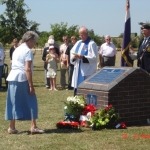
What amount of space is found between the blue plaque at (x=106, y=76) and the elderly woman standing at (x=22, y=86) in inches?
60.0

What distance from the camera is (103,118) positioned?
8664 mm

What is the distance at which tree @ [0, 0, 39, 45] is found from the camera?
33812 mm

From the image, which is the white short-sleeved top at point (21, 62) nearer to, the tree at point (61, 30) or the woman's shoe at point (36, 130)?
the woman's shoe at point (36, 130)

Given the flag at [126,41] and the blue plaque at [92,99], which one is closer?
the blue plaque at [92,99]

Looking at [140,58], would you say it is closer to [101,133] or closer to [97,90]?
[97,90]

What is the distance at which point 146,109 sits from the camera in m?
9.38

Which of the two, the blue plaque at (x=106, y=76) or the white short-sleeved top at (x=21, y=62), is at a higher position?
the white short-sleeved top at (x=21, y=62)

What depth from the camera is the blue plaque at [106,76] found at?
9023 mm

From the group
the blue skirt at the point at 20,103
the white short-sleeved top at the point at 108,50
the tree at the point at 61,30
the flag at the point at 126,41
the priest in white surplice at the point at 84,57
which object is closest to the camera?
the blue skirt at the point at 20,103

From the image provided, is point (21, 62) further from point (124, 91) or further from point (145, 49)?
point (145, 49)

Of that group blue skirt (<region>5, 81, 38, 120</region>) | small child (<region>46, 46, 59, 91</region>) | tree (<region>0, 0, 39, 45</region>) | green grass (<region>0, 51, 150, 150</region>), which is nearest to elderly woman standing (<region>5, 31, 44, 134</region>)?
blue skirt (<region>5, 81, 38, 120</region>)

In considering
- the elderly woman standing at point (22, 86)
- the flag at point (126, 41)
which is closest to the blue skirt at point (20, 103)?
the elderly woman standing at point (22, 86)

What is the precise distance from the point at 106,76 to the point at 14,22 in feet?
85.1

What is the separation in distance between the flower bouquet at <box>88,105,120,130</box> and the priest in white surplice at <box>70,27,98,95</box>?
1.87 meters
